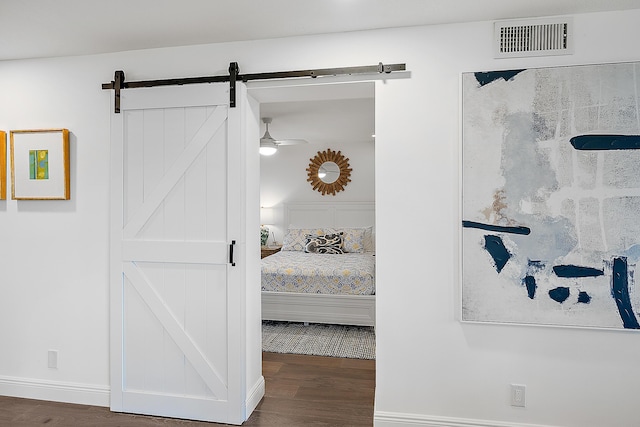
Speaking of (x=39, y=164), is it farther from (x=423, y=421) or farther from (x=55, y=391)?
(x=423, y=421)

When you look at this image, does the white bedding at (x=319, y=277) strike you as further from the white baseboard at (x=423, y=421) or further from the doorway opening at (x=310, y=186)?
the white baseboard at (x=423, y=421)

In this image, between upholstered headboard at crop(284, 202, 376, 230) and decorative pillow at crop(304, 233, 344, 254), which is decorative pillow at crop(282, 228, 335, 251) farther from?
upholstered headboard at crop(284, 202, 376, 230)

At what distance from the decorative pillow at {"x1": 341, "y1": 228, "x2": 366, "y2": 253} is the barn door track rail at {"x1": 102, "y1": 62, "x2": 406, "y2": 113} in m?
3.77

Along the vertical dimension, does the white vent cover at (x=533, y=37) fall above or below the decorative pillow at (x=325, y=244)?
above

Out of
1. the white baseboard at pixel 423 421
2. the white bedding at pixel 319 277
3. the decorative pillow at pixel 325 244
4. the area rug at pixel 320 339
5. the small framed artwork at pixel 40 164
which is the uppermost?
the small framed artwork at pixel 40 164

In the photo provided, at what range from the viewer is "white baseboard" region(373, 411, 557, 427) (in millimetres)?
2361

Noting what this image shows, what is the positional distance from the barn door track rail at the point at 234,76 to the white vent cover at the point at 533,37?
0.55m

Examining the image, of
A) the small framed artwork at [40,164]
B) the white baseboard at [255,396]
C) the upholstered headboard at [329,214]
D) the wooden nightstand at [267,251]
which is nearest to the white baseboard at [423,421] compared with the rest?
the white baseboard at [255,396]

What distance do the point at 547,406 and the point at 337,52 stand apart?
234 centimetres

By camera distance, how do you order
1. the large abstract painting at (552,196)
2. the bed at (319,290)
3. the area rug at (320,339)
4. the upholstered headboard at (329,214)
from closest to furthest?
the large abstract painting at (552,196) → the area rug at (320,339) → the bed at (319,290) → the upholstered headboard at (329,214)

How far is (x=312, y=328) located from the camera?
4.47 m

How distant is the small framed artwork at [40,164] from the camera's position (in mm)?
2789

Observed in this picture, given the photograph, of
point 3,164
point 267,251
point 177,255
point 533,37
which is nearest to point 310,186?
point 267,251

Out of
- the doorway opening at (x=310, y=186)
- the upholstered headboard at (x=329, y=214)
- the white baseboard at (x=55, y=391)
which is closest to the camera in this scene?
the white baseboard at (x=55, y=391)
